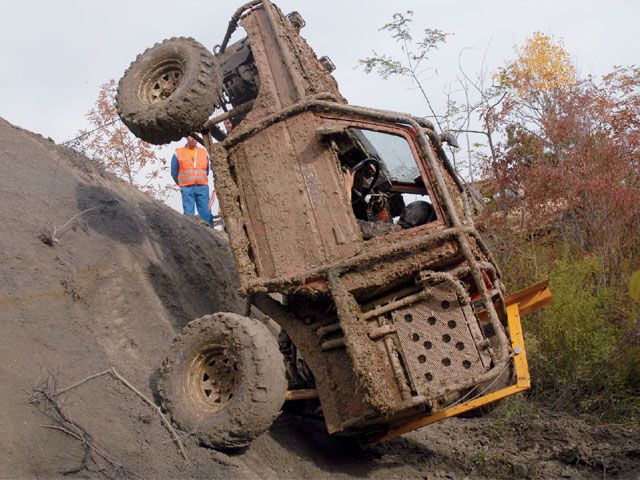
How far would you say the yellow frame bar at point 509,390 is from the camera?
4.99 meters

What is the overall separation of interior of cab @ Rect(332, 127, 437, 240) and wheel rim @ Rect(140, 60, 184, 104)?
6.02ft

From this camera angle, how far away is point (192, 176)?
32.2 feet

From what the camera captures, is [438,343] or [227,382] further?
[227,382]

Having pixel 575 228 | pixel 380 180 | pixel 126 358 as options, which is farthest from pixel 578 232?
pixel 126 358

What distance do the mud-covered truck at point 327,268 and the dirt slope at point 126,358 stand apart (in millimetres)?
445

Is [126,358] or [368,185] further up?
[368,185]

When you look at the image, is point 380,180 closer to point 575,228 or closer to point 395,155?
point 395,155

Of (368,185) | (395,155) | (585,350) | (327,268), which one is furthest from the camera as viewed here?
(585,350)

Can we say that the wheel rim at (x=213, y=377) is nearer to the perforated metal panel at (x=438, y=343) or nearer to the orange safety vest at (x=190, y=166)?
the perforated metal panel at (x=438, y=343)

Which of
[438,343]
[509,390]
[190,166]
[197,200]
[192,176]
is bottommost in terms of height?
[509,390]

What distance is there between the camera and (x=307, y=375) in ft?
18.6

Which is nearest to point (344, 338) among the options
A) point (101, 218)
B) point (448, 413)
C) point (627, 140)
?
point (448, 413)

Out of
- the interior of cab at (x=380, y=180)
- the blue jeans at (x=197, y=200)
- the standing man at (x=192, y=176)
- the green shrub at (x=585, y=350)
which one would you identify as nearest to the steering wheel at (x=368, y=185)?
the interior of cab at (x=380, y=180)

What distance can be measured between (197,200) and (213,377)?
16.7ft
